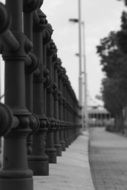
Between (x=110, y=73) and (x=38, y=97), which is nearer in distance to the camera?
(x=38, y=97)

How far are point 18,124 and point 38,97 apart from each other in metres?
3.37

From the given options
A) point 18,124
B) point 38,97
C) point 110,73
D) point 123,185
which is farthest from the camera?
point 110,73

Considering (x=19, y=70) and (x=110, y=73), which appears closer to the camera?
(x=19, y=70)

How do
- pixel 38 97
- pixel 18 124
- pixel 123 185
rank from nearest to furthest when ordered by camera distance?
1. pixel 18 124
2. pixel 38 97
3. pixel 123 185

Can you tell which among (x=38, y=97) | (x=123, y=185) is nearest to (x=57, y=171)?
(x=123, y=185)

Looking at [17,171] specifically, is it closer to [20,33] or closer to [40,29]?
[20,33]

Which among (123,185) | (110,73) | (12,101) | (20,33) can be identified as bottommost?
(123,185)

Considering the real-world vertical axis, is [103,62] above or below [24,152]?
above

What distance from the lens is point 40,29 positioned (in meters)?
10.4

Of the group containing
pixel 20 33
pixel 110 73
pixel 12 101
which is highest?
pixel 110 73

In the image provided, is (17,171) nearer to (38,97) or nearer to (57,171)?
(38,97)

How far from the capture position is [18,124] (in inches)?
273

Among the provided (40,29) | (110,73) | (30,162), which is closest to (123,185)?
(30,162)

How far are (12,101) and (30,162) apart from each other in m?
3.92
